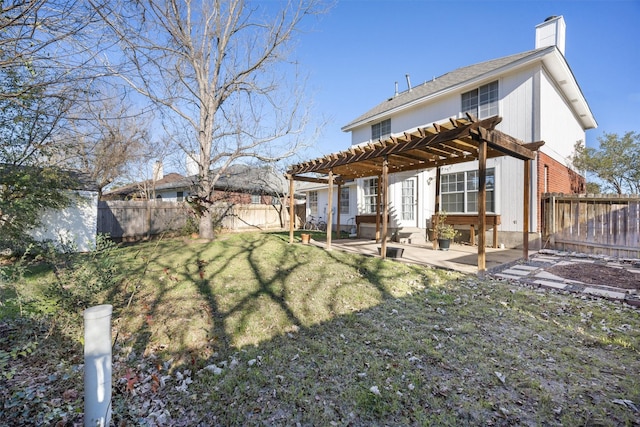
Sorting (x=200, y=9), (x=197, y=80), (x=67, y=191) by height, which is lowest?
(x=67, y=191)

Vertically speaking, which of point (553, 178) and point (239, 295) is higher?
point (553, 178)

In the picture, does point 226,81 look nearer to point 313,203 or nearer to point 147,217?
point 147,217

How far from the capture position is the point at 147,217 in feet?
40.1

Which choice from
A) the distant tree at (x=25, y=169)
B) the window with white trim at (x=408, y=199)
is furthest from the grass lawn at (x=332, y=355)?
the window with white trim at (x=408, y=199)

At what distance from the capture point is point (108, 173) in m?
17.5

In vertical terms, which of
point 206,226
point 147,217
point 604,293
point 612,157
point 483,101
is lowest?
point 604,293

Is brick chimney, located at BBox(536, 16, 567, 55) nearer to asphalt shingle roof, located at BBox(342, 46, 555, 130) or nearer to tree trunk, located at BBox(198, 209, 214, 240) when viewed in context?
asphalt shingle roof, located at BBox(342, 46, 555, 130)

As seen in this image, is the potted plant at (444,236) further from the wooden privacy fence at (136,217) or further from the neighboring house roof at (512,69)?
the wooden privacy fence at (136,217)

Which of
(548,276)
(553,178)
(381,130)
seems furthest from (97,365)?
(381,130)

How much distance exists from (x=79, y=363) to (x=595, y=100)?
21478mm

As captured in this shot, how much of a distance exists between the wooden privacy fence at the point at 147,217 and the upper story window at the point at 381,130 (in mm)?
8142

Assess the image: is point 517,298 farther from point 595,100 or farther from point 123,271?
point 595,100

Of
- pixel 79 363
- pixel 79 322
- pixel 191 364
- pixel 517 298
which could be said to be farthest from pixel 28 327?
pixel 517 298

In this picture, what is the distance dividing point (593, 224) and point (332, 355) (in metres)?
10.0
